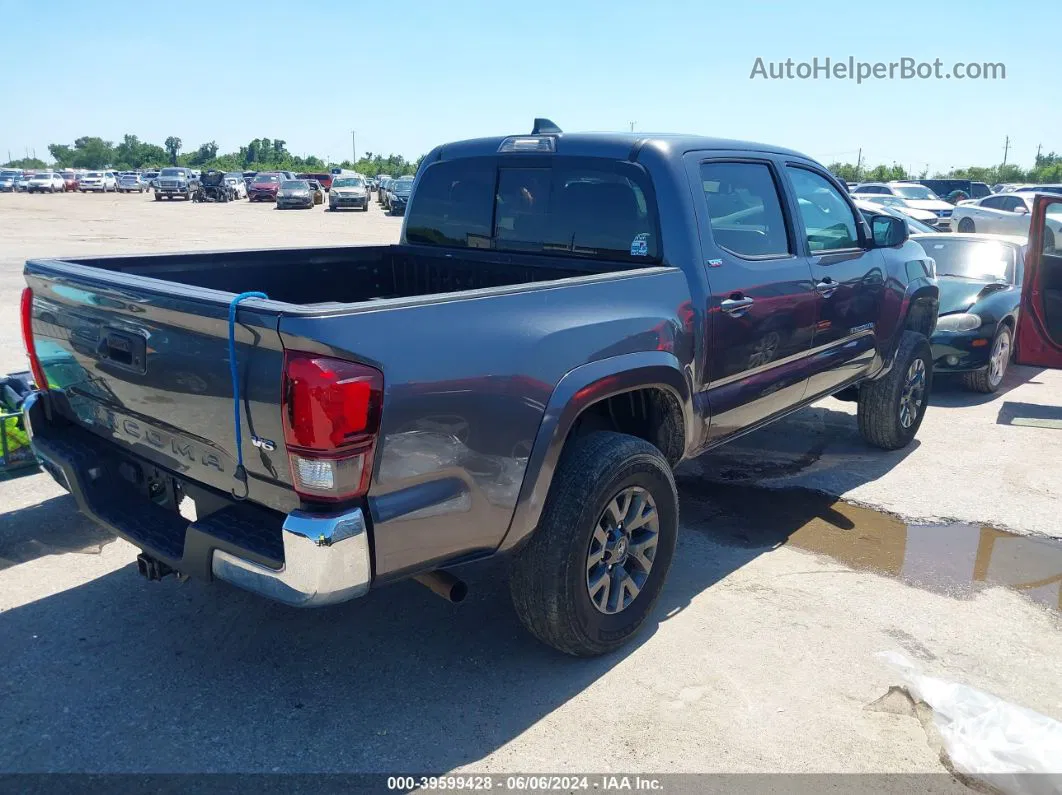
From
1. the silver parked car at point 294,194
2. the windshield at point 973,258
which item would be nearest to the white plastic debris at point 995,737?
the windshield at point 973,258

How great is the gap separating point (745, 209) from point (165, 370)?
2857 millimetres

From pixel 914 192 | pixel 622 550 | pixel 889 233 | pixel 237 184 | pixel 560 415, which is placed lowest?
pixel 622 550

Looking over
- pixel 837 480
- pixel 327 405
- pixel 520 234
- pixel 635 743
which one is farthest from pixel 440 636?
pixel 837 480

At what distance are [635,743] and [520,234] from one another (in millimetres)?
2476

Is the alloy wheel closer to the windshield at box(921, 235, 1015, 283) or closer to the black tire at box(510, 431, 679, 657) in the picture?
the black tire at box(510, 431, 679, 657)

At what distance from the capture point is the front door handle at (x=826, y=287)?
4681 mm

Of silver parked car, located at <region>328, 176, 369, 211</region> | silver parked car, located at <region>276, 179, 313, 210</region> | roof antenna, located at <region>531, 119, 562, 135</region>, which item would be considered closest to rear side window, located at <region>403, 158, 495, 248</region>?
roof antenna, located at <region>531, 119, 562, 135</region>

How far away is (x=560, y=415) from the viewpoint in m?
2.99

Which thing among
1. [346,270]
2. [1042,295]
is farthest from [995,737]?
[1042,295]

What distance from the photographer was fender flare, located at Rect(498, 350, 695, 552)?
294cm

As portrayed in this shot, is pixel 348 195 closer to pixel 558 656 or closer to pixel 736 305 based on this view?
pixel 736 305

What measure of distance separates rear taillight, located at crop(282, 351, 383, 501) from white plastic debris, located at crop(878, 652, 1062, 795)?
7.21 feet

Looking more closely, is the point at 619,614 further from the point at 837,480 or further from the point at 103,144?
the point at 103,144

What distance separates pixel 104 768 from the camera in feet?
8.99
